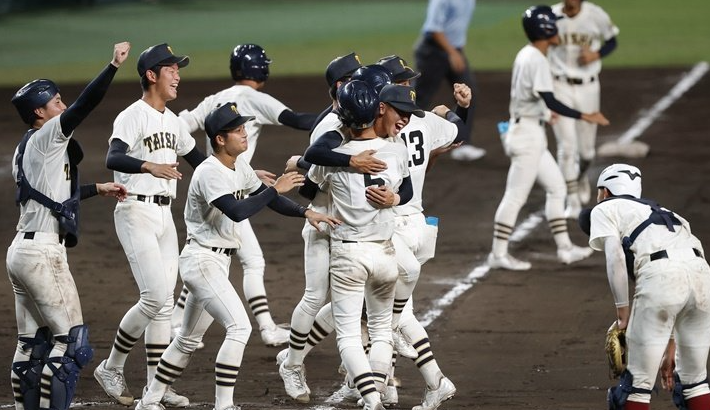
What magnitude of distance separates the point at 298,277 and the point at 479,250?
1.97m

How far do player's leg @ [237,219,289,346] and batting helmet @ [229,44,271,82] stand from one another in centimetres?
111

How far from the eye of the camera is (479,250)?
1262cm

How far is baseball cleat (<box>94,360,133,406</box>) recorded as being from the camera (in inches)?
327

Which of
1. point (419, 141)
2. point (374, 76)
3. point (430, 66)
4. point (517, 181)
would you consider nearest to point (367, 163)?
point (374, 76)

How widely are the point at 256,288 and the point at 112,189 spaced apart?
1.92 meters

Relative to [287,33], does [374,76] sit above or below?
above

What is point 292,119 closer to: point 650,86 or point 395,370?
point 395,370

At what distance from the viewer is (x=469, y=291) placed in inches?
440

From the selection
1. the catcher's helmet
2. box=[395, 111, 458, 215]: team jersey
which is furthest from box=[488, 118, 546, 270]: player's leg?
box=[395, 111, 458, 215]: team jersey

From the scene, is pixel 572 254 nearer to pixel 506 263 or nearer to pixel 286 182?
pixel 506 263

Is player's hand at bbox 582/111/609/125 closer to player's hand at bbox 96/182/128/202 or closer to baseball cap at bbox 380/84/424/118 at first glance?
baseball cap at bbox 380/84/424/118

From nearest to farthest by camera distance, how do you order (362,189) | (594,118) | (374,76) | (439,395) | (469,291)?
(362,189), (374,76), (439,395), (469,291), (594,118)

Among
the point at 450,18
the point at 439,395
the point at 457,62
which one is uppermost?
the point at 450,18

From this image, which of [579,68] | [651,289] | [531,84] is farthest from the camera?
[579,68]
